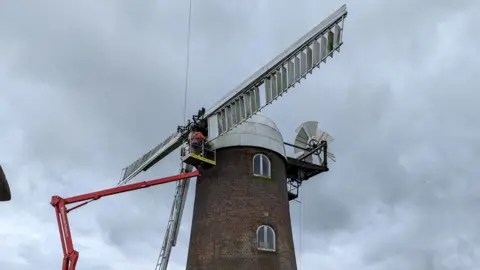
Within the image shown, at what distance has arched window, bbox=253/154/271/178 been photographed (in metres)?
21.8

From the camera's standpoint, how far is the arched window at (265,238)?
67.5ft

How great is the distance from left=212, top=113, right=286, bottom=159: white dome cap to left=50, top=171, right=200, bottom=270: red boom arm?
178 centimetres

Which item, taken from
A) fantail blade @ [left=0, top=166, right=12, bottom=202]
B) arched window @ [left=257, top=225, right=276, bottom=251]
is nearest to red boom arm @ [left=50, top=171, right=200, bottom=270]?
arched window @ [left=257, top=225, right=276, bottom=251]

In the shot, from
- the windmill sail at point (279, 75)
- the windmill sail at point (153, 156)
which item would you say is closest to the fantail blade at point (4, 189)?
the windmill sail at point (279, 75)

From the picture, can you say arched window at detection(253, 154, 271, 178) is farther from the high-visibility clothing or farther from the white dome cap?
the high-visibility clothing

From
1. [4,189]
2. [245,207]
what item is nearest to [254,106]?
[245,207]

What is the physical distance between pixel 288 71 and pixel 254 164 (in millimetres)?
4022

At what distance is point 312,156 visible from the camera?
2486 centimetres

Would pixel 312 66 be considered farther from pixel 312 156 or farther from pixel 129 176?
pixel 129 176

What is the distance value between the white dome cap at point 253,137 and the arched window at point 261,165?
449mm

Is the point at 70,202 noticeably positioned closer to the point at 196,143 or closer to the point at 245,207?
the point at 196,143

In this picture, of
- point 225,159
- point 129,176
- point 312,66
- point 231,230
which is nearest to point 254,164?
point 225,159

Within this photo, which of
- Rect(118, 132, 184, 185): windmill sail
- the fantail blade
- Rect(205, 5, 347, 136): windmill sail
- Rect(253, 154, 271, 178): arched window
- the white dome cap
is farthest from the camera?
Rect(118, 132, 184, 185): windmill sail

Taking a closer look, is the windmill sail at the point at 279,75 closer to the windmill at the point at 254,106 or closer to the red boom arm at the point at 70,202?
the windmill at the point at 254,106
